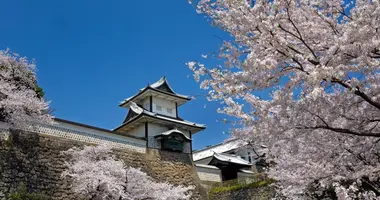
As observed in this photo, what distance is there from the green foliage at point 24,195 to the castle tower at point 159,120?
5.41 m

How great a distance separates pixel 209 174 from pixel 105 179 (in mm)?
8103

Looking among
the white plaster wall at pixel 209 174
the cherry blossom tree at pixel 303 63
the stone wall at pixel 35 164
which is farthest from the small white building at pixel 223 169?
the cherry blossom tree at pixel 303 63

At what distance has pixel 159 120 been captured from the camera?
16250 mm

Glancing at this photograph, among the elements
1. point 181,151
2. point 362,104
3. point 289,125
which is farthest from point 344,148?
point 181,151

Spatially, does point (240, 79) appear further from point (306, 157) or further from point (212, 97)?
point (306, 157)

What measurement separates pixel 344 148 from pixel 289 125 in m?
1.59

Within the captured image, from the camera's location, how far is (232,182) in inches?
664

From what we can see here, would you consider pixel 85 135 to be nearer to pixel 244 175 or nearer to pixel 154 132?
pixel 154 132

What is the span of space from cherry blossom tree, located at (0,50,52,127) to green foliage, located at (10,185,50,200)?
1968 mm

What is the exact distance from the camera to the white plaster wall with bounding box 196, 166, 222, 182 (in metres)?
16.8

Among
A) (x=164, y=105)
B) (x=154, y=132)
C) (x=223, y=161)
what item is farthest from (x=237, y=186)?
(x=164, y=105)

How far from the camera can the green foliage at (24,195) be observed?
9281 millimetres

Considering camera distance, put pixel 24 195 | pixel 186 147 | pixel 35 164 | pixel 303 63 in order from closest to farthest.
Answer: pixel 303 63, pixel 24 195, pixel 35 164, pixel 186 147

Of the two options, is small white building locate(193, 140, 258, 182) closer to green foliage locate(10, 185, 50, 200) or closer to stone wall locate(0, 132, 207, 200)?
stone wall locate(0, 132, 207, 200)
